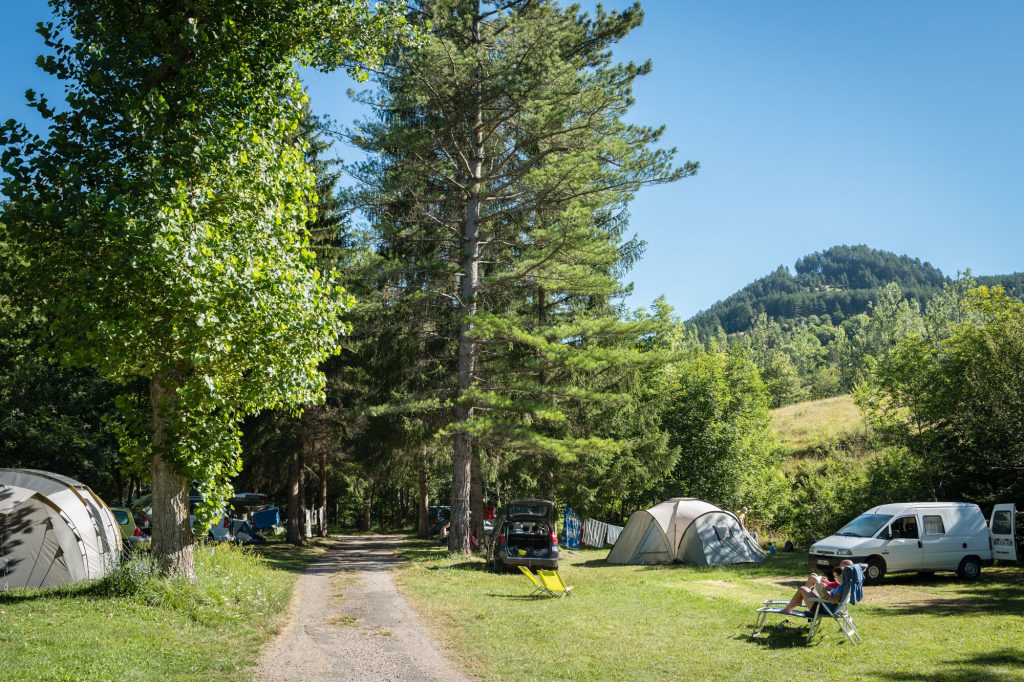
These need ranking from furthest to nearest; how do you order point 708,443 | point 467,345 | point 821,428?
point 821,428 < point 708,443 < point 467,345

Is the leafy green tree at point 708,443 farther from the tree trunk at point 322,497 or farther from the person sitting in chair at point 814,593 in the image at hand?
the person sitting in chair at point 814,593

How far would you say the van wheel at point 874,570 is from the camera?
17.3 m

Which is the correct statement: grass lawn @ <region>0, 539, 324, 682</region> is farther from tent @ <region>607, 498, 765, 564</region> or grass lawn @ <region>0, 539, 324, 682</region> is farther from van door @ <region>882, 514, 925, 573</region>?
van door @ <region>882, 514, 925, 573</region>

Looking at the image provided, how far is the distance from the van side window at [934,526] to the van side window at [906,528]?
0.97 ft

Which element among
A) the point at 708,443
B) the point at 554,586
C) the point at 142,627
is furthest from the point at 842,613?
the point at 708,443

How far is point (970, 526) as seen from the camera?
1828 centimetres

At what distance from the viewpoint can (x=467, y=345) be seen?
2241 centimetres

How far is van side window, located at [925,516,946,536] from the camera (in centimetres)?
1794

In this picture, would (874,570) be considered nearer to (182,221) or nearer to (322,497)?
(182,221)

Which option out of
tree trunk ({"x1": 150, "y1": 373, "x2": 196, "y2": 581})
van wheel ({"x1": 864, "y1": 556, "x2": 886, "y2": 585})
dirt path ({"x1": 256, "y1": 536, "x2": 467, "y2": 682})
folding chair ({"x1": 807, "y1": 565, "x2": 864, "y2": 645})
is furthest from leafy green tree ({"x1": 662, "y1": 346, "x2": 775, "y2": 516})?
tree trunk ({"x1": 150, "y1": 373, "x2": 196, "y2": 581})

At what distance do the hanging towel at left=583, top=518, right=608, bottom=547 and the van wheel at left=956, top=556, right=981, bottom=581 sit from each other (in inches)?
560

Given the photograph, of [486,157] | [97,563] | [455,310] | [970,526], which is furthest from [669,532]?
[97,563]

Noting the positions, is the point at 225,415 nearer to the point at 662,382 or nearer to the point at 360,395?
the point at 360,395

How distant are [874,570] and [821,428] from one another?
42.7 m
